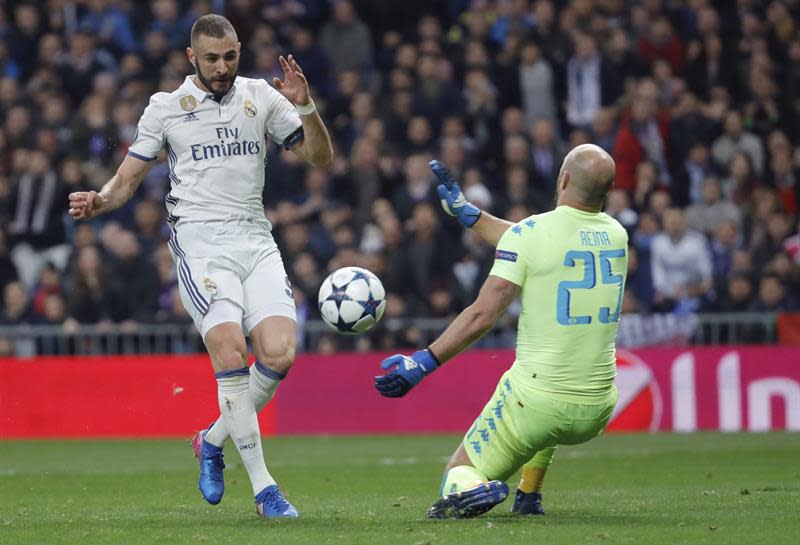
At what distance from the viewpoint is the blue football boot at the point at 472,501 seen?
8.34m

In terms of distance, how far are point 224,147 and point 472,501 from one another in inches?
108

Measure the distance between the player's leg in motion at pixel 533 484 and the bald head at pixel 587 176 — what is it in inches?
60.4

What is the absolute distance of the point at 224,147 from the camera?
9.54 metres

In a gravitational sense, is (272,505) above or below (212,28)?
below

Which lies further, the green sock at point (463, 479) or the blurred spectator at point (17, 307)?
the blurred spectator at point (17, 307)

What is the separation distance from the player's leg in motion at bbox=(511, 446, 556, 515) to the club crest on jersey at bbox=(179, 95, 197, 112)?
300 centimetres

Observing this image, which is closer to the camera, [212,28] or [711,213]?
[212,28]

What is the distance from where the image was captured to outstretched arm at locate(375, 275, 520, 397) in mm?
8266

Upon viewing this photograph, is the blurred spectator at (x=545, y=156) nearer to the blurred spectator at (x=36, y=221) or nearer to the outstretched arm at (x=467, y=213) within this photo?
the blurred spectator at (x=36, y=221)

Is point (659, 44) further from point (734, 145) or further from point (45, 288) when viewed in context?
point (45, 288)

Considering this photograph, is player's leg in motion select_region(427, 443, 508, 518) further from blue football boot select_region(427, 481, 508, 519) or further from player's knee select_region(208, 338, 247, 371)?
player's knee select_region(208, 338, 247, 371)

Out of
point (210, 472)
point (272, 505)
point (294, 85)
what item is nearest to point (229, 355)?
point (210, 472)

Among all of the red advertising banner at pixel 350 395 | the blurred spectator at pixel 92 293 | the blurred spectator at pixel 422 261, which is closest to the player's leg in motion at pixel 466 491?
the red advertising banner at pixel 350 395

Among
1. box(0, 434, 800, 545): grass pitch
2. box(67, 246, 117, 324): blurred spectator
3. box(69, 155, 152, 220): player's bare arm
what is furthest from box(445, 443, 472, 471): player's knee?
box(67, 246, 117, 324): blurred spectator
